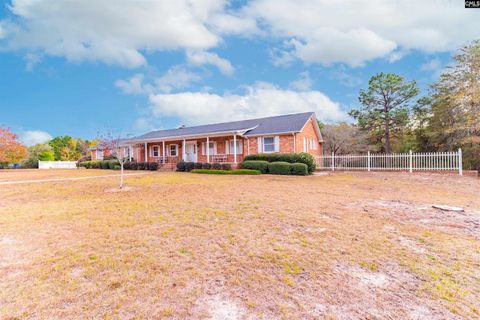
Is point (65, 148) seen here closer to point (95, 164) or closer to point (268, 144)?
point (95, 164)

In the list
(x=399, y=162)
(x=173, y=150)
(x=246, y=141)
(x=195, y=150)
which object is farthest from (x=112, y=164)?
(x=399, y=162)

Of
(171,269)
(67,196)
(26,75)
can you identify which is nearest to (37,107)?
(26,75)

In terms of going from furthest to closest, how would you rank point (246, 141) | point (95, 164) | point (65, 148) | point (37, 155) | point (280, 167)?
point (65, 148) < point (37, 155) < point (95, 164) < point (246, 141) < point (280, 167)

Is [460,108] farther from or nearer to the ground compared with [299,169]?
farther from the ground

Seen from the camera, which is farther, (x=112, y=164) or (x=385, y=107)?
(x=112, y=164)

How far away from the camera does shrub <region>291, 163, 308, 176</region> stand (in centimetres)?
1547

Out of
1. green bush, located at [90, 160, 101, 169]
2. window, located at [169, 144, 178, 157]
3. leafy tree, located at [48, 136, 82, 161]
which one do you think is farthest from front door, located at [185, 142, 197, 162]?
leafy tree, located at [48, 136, 82, 161]

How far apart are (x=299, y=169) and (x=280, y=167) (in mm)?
1302

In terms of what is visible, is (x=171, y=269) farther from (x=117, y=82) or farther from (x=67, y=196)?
(x=117, y=82)

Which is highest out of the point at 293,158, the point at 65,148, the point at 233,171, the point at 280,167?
the point at 65,148

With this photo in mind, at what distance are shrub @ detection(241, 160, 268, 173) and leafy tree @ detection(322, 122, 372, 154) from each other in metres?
11.4

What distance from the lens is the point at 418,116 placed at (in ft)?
74.0

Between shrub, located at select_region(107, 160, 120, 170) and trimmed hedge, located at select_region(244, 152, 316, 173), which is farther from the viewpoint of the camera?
shrub, located at select_region(107, 160, 120, 170)

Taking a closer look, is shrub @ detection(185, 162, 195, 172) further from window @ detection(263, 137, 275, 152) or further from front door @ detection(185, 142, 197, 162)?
window @ detection(263, 137, 275, 152)
